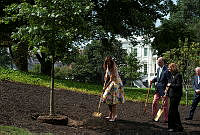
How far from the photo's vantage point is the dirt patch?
27.8 ft

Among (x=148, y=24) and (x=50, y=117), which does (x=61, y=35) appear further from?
(x=148, y=24)

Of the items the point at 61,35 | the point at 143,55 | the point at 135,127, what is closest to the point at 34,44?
the point at 61,35

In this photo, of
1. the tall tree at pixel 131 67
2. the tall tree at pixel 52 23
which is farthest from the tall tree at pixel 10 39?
the tall tree at pixel 131 67

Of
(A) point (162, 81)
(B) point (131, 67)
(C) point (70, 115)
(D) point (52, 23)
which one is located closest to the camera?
(D) point (52, 23)

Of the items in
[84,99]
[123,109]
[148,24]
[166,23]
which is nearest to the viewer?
[123,109]

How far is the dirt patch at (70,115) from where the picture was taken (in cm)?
847

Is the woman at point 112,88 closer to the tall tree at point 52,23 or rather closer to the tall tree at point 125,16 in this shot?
the tall tree at point 52,23

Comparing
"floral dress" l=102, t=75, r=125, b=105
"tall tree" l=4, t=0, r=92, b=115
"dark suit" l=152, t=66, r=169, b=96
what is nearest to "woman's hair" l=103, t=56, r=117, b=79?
"floral dress" l=102, t=75, r=125, b=105

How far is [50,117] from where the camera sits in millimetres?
9305

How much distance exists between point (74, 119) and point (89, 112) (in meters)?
1.54

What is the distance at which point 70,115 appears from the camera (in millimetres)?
10914

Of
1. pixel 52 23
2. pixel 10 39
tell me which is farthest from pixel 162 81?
pixel 10 39

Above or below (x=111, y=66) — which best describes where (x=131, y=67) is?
above

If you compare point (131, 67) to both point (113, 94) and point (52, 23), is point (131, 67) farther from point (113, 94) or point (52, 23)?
point (52, 23)
